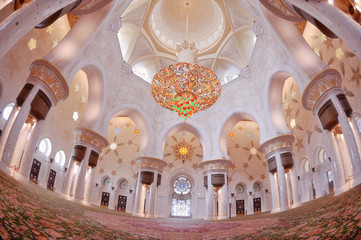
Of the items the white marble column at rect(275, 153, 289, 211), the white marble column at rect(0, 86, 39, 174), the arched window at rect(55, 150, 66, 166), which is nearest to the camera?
the white marble column at rect(0, 86, 39, 174)

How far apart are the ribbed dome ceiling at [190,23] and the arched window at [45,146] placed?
A: 304 inches

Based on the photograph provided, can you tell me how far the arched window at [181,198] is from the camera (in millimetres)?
15633

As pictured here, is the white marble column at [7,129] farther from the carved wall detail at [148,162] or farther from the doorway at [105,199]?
the doorway at [105,199]

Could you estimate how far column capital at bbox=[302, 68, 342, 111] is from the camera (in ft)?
21.5

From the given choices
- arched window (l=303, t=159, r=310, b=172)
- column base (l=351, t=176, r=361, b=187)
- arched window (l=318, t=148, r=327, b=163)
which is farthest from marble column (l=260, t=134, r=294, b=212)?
arched window (l=303, t=159, r=310, b=172)

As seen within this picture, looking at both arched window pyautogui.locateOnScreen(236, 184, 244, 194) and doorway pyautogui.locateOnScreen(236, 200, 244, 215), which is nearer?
doorway pyautogui.locateOnScreen(236, 200, 244, 215)

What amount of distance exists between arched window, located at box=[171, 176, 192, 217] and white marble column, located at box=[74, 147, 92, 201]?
315 inches

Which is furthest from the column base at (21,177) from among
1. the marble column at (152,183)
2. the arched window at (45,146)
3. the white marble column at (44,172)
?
the arched window at (45,146)

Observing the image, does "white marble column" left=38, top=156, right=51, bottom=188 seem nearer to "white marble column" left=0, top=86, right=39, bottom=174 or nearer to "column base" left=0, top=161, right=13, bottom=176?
"white marble column" left=0, top=86, right=39, bottom=174

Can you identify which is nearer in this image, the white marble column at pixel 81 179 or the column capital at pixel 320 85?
the column capital at pixel 320 85

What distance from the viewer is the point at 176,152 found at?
16797 millimetres

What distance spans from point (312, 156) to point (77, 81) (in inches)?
481

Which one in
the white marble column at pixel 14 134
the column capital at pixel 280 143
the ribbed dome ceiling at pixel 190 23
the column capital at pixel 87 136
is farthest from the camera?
the ribbed dome ceiling at pixel 190 23

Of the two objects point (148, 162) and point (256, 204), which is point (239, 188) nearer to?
point (256, 204)
